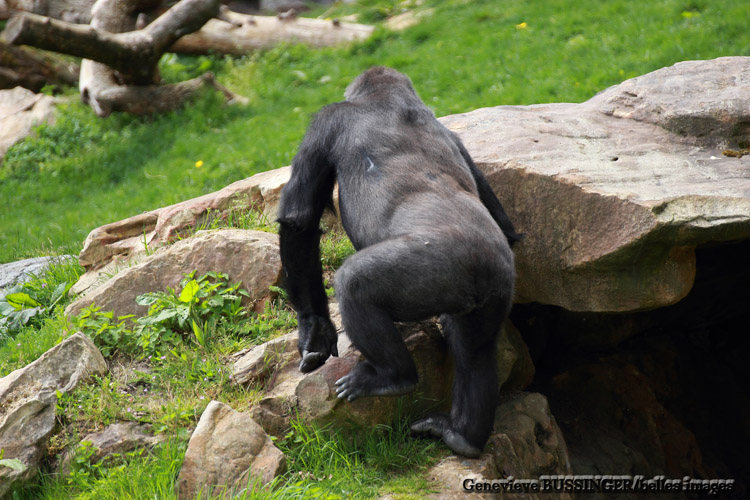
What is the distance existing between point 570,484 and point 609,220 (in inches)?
60.9

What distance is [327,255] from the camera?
5148 mm

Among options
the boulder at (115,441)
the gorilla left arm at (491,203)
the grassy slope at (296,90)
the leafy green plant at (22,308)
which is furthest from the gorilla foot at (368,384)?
the grassy slope at (296,90)

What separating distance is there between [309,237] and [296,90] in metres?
6.39

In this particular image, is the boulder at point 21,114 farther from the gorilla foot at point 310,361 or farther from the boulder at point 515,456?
the boulder at point 515,456

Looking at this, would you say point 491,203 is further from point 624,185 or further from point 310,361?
point 310,361

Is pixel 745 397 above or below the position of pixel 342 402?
below

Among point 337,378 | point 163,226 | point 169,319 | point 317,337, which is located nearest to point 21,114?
point 163,226

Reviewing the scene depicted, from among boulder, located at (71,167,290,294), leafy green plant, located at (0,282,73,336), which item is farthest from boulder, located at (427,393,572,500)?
leafy green plant, located at (0,282,73,336)

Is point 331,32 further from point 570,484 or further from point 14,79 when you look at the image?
point 570,484

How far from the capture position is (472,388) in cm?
370

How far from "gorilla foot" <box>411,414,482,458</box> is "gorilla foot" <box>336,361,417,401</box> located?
36 cm

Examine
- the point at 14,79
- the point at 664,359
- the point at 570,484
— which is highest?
the point at 14,79

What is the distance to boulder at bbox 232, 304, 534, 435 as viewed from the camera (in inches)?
150

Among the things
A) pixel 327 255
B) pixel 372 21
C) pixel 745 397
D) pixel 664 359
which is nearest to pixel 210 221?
pixel 327 255
